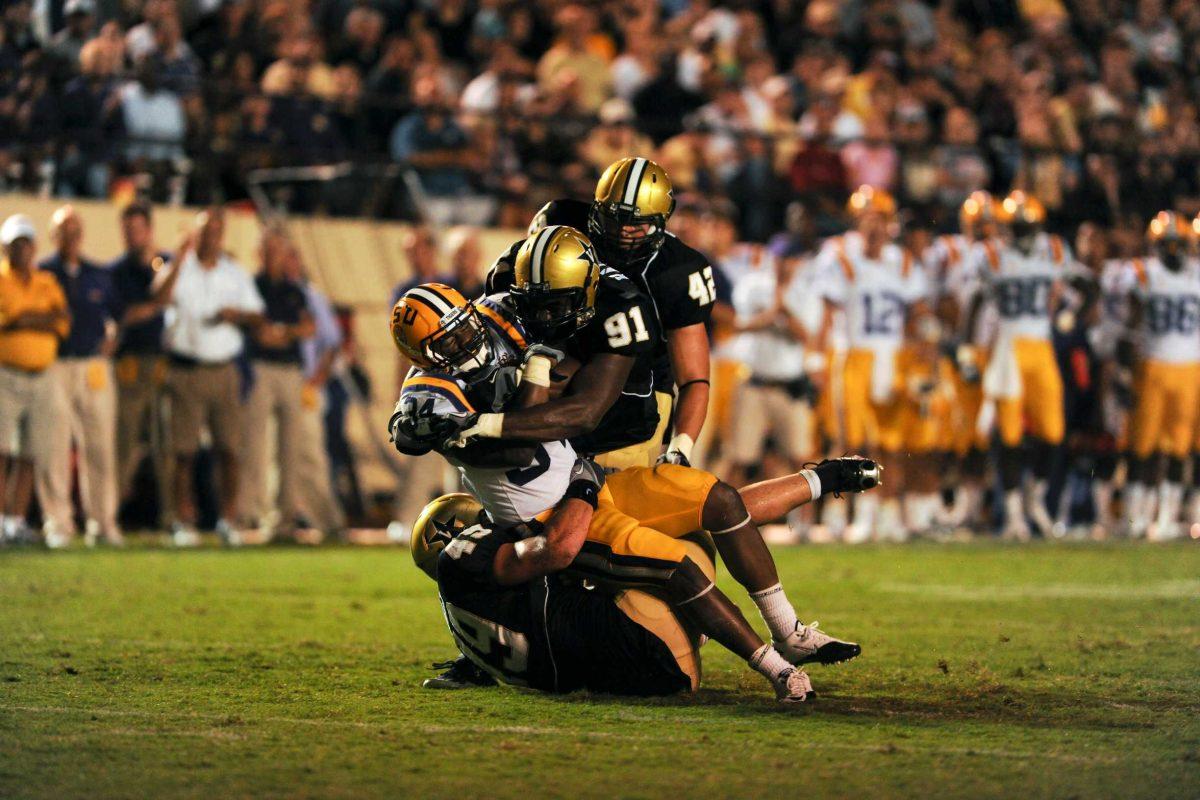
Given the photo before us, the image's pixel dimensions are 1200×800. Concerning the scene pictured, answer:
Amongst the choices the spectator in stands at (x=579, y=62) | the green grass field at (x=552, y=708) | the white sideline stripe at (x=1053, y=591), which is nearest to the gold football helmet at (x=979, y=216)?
the spectator in stands at (x=579, y=62)

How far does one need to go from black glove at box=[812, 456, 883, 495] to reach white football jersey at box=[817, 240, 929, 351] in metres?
7.39

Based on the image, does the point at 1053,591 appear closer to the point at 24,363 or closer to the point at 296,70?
the point at 24,363

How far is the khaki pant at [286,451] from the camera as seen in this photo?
12.7 meters

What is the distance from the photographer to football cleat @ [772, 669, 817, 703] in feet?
19.3

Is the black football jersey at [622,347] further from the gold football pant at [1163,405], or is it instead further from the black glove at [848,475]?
the gold football pant at [1163,405]

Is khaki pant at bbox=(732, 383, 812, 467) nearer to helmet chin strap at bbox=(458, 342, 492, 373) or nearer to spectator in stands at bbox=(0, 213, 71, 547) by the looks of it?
spectator in stands at bbox=(0, 213, 71, 547)

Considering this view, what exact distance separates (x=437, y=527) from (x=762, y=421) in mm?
7537

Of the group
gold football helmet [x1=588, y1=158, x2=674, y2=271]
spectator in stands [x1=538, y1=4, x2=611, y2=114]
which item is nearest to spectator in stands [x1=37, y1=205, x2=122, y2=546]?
spectator in stands [x1=538, y1=4, x2=611, y2=114]

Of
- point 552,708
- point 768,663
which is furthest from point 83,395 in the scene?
point 768,663

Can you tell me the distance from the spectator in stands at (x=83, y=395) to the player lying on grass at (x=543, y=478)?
658 cm

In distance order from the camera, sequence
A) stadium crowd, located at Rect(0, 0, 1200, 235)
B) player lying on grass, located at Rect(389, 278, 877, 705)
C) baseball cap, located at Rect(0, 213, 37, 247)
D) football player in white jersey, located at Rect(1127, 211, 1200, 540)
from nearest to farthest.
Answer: player lying on grass, located at Rect(389, 278, 877, 705) → baseball cap, located at Rect(0, 213, 37, 247) → stadium crowd, located at Rect(0, 0, 1200, 235) → football player in white jersey, located at Rect(1127, 211, 1200, 540)

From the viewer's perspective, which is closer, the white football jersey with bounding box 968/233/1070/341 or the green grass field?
the green grass field

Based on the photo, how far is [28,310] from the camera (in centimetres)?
1179

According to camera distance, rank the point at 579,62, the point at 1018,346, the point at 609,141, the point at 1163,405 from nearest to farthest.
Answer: the point at 1018,346 < the point at 1163,405 < the point at 609,141 < the point at 579,62
